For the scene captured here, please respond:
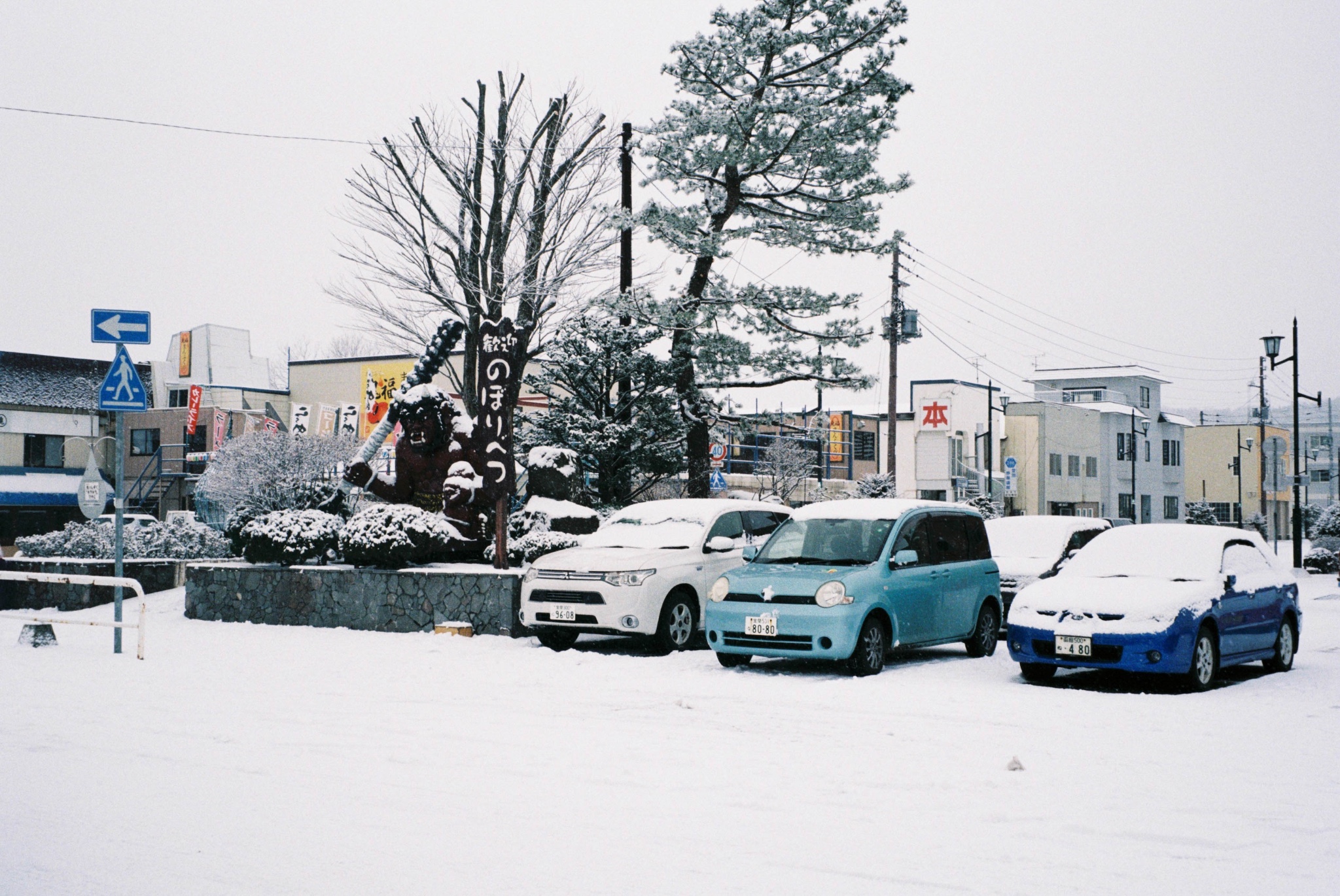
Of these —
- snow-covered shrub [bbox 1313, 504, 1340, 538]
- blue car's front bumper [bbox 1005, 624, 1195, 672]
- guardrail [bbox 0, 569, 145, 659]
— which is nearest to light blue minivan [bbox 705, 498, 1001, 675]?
blue car's front bumper [bbox 1005, 624, 1195, 672]

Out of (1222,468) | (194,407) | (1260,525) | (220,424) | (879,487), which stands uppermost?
(194,407)

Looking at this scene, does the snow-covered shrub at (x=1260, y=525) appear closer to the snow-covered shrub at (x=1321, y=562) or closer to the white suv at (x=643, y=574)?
the snow-covered shrub at (x=1321, y=562)

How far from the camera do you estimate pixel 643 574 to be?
13.2 metres

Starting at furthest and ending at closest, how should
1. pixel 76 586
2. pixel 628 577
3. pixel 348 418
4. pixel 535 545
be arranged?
pixel 348 418
pixel 76 586
pixel 535 545
pixel 628 577

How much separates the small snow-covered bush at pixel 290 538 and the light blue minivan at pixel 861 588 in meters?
7.37

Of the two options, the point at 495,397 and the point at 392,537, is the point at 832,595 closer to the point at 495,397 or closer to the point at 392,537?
the point at 392,537

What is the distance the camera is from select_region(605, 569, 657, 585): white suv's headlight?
13.1 meters

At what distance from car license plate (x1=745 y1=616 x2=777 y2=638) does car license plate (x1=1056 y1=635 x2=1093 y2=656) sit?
2584mm

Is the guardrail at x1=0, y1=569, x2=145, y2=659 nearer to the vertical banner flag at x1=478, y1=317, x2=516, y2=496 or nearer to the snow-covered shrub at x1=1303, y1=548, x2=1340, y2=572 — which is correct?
the vertical banner flag at x1=478, y1=317, x2=516, y2=496

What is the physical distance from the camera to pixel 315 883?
198 inches

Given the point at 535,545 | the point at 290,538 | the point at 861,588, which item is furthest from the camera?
the point at 290,538

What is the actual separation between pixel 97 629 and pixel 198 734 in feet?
28.7

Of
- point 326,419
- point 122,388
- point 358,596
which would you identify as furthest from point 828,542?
point 326,419

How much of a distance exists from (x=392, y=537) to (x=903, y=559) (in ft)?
24.2
